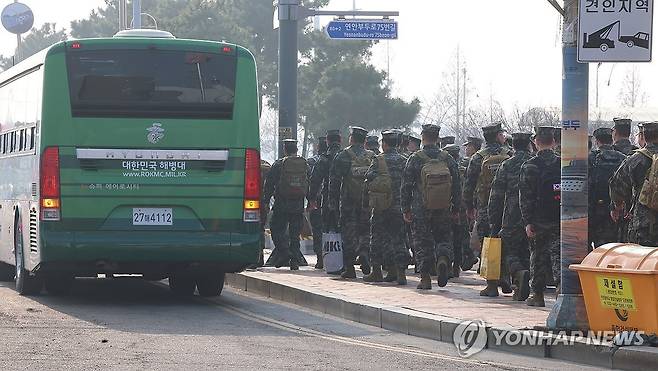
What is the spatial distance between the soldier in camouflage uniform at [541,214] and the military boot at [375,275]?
3664 millimetres

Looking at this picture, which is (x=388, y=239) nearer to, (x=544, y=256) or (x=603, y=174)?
(x=603, y=174)

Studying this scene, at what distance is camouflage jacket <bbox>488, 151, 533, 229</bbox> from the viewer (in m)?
16.3

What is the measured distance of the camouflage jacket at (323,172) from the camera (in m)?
21.1

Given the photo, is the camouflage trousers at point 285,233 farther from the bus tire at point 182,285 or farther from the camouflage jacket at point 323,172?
the bus tire at point 182,285

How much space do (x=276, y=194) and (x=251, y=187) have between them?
496 cm

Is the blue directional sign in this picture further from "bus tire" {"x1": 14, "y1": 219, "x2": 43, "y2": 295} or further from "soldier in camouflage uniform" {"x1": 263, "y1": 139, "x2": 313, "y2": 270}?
"bus tire" {"x1": 14, "y1": 219, "x2": 43, "y2": 295}

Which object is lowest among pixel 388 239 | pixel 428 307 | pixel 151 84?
pixel 428 307

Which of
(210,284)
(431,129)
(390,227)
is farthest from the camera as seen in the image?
(390,227)

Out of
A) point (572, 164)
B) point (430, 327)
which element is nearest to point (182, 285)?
point (430, 327)

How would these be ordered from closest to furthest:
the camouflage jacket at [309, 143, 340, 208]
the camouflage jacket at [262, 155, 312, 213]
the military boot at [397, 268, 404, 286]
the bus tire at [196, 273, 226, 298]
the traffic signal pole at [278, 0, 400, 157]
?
the bus tire at [196, 273, 226, 298], the military boot at [397, 268, 404, 286], the camouflage jacket at [309, 143, 340, 208], the camouflage jacket at [262, 155, 312, 213], the traffic signal pole at [278, 0, 400, 157]

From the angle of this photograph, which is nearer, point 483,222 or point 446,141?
point 483,222

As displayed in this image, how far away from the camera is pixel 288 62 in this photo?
25406 mm

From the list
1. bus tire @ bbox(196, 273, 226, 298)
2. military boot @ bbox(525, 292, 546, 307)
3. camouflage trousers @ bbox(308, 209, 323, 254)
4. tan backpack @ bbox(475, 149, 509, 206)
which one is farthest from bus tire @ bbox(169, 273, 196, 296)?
military boot @ bbox(525, 292, 546, 307)

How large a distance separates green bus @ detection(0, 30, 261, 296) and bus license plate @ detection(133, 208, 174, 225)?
1 centimetres
